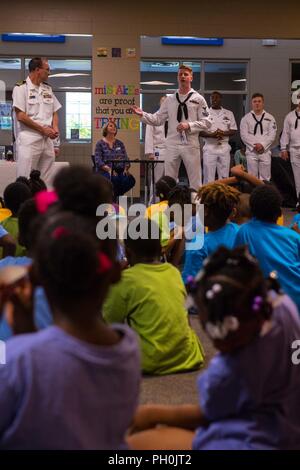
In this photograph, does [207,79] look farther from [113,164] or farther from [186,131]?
[186,131]

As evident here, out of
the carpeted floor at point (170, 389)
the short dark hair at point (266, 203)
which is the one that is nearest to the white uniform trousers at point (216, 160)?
the short dark hair at point (266, 203)

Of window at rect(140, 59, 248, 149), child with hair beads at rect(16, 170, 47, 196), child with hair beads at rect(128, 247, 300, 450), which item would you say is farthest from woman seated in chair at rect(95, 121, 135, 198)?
child with hair beads at rect(128, 247, 300, 450)

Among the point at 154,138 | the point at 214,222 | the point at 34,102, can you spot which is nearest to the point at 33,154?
the point at 34,102

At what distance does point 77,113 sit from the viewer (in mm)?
14602

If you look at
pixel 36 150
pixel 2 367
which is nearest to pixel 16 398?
pixel 2 367

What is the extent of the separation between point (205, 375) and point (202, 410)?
11 centimetres

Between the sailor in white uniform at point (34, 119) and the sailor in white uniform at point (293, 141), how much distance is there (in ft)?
15.6

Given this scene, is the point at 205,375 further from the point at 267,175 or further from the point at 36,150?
the point at 267,175

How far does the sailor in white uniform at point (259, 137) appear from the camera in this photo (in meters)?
10.4

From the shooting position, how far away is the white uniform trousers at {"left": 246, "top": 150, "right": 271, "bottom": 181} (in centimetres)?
1045

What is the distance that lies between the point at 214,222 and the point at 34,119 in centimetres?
339

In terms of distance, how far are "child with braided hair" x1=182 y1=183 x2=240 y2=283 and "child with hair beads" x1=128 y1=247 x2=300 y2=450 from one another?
92.8 inches

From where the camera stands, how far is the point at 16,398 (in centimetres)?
133

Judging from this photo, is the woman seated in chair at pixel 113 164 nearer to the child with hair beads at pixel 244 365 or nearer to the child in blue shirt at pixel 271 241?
the child in blue shirt at pixel 271 241
